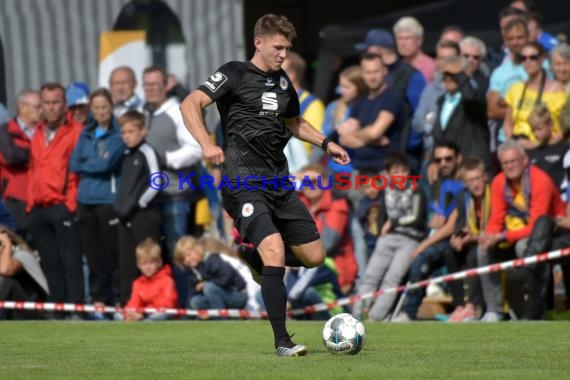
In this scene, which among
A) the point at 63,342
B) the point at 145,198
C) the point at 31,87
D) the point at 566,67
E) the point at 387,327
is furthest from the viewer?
the point at 31,87

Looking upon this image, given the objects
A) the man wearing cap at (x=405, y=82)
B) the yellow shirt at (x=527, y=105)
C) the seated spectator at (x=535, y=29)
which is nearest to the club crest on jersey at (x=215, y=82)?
the yellow shirt at (x=527, y=105)

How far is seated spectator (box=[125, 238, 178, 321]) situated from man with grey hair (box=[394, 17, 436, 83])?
12.9ft

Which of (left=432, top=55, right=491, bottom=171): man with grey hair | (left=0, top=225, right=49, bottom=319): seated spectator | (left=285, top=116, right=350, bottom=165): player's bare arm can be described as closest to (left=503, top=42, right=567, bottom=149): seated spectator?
(left=432, top=55, right=491, bottom=171): man with grey hair

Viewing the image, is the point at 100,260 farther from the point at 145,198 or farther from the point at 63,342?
the point at 63,342

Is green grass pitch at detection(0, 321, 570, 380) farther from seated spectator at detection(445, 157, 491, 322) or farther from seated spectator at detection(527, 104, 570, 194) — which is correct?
seated spectator at detection(527, 104, 570, 194)

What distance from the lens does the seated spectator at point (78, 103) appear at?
16312mm

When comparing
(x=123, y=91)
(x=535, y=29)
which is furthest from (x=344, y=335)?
(x=123, y=91)

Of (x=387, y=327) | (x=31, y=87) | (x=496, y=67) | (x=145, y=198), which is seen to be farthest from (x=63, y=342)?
(x=31, y=87)

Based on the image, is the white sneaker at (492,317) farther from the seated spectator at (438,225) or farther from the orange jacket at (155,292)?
the orange jacket at (155,292)

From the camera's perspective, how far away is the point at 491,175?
14094 mm

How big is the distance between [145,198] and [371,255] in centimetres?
253

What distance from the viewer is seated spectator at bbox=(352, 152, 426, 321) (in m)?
14.1

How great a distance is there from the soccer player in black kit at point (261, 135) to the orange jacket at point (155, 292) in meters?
4.79

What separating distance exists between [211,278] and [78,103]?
10.5 feet
